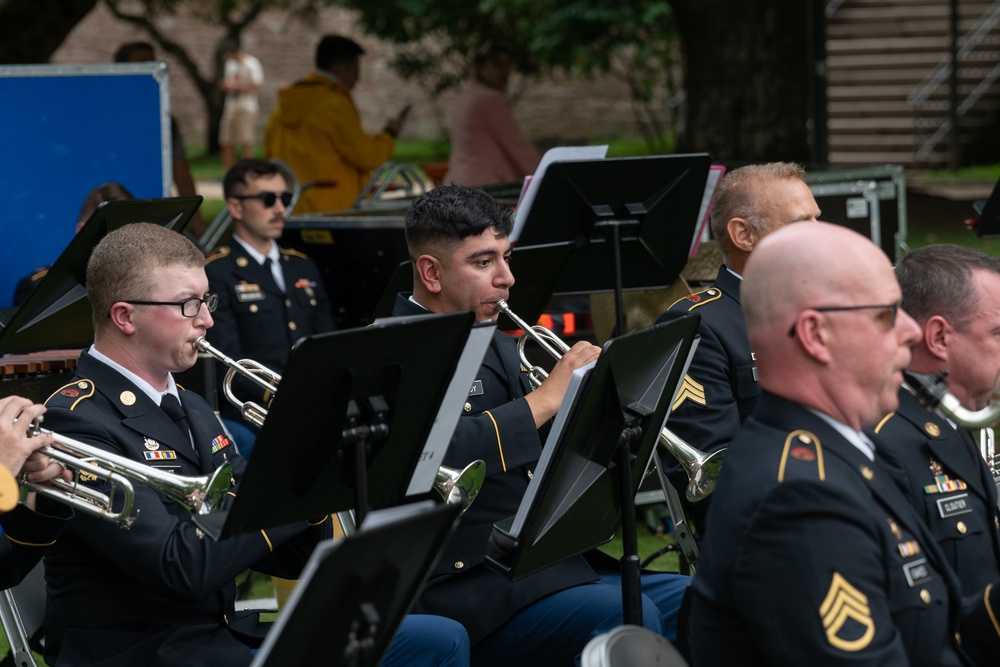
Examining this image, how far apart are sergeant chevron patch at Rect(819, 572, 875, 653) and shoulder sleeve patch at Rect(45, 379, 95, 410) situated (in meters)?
1.92

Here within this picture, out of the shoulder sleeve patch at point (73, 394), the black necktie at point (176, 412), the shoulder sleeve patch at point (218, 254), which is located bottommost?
the shoulder sleeve patch at point (218, 254)

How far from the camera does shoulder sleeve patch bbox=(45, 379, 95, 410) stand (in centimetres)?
331

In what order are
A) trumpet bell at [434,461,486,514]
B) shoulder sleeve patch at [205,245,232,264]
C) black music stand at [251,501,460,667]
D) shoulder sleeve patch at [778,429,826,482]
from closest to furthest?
black music stand at [251,501,460,667], shoulder sleeve patch at [778,429,826,482], trumpet bell at [434,461,486,514], shoulder sleeve patch at [205,245,232,264]

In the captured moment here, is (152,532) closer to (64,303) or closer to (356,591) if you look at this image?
(356,591)

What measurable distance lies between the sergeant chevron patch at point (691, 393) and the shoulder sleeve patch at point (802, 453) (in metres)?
1.63

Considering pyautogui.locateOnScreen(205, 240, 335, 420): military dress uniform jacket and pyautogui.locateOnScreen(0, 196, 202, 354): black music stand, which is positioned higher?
pyautogui.locateOnScreen(0, 196, 202, 354): black music stand

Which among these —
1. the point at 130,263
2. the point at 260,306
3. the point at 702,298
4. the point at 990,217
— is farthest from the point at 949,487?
the point at 260,306

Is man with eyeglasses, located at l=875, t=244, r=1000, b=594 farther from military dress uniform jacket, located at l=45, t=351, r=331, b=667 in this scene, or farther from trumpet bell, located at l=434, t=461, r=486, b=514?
military dress uniform jacket, located at l=45, t=351, r=331, b=667

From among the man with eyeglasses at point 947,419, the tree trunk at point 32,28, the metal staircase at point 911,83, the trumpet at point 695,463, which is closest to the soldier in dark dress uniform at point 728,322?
the trumpet at point 695,463

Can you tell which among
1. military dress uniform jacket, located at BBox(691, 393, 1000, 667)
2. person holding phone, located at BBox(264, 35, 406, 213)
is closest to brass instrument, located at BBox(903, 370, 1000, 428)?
military dress uniform jacket, located at BBox(691, 393, 1000, 667)

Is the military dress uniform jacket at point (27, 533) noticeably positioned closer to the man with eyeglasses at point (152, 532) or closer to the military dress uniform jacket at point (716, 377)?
the man with eyeglasses at point (152, 532)

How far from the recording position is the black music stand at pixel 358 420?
284 cm

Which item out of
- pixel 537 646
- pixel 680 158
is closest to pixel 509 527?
pixel 537 646

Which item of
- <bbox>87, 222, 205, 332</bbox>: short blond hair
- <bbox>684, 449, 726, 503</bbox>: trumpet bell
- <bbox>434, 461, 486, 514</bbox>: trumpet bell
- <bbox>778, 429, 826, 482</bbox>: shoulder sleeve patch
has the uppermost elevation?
<bbox>87, 222, 205, 332</bbox>: short blond hair
